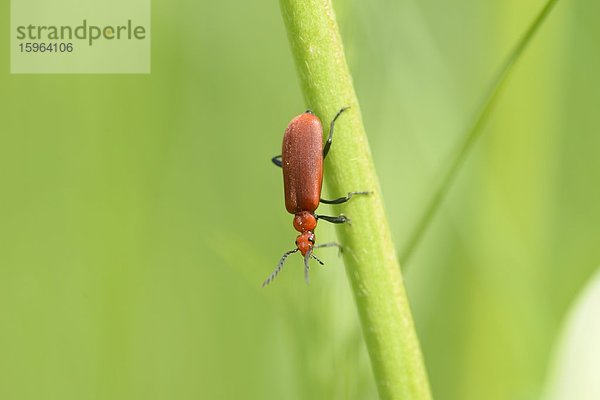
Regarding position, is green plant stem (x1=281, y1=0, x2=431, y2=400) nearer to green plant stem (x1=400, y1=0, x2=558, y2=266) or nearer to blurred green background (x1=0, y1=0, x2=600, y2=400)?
green plant stem (x1=400, y1=0, x2=558, y2=266)

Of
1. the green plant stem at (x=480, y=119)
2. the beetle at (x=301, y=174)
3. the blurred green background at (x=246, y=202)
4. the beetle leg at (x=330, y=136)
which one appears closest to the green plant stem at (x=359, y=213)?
the beetle leg at (x=330, y=136)

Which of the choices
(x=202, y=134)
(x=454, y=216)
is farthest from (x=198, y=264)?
(x=454, y=216)

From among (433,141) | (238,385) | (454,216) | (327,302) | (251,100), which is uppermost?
(251,100)

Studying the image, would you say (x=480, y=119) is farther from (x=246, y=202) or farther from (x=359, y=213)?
(x=246, y=202)

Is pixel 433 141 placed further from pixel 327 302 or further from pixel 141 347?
pixel 141 347

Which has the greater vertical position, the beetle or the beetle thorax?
the beetle

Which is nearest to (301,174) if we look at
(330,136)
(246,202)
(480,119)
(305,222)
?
(305,222)

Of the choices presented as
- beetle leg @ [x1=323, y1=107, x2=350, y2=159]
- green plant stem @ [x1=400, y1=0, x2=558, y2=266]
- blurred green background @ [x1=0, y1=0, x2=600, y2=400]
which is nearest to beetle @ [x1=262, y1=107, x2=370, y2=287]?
blurred green background @ [x1=0, y1=0, x2=600, y2=400]
